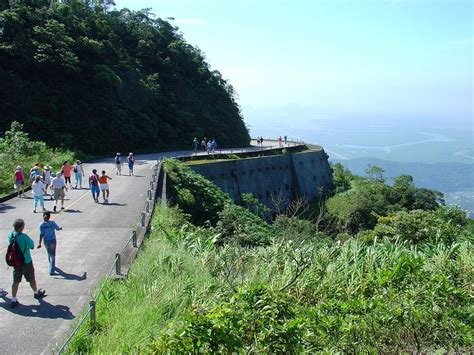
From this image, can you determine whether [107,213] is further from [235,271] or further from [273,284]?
[273,284]

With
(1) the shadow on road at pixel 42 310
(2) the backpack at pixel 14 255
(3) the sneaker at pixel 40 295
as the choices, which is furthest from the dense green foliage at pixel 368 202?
(2) the backpack at pixel 14 255

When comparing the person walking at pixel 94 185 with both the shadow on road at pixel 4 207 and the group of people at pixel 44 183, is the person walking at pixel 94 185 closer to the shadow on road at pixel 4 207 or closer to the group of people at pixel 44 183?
the group of people at pixel 44 183

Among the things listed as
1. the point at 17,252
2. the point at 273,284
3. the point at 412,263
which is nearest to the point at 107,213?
the point at 17,252

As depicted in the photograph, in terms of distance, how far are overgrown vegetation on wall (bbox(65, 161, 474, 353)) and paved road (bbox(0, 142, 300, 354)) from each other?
760mm

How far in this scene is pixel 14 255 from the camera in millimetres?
8062

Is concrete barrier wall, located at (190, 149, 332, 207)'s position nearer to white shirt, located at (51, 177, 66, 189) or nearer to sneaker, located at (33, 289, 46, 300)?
white shirt, located at (51, 177, 66, 189)

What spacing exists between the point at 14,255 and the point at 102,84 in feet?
112

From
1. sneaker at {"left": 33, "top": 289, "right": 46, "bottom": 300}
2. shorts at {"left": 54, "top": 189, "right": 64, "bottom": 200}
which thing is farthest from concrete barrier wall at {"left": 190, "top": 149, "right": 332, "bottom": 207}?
sneaker at {"left": 33, "top": 289, "right": 46, "bottom": 300}

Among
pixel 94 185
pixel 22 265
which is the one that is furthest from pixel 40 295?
pixel 94 185

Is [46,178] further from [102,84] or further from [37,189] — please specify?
[102,84]

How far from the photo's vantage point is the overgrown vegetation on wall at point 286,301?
642cm

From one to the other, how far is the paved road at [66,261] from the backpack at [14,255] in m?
0.75

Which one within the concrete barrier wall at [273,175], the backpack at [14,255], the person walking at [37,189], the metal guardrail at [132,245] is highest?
the person walking at [37,189]

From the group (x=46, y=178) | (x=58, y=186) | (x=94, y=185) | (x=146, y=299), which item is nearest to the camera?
(x=146, y=299)
